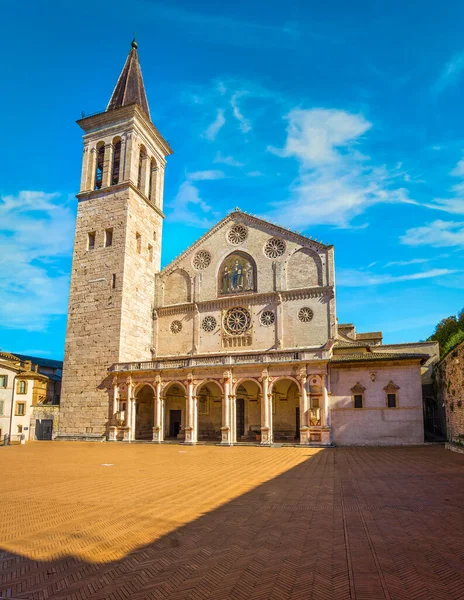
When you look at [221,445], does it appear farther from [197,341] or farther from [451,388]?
[451,388]

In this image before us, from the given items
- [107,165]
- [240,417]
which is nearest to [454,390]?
[240,417]

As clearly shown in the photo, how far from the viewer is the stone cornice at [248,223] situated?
3675 cm

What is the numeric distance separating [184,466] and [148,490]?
6562 millimetres

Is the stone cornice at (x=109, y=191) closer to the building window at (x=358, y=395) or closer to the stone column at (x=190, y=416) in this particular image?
the stone column at (x=190, y=416)

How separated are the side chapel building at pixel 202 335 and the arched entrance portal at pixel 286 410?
0.09 m

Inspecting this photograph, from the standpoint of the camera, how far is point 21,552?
7.27 m

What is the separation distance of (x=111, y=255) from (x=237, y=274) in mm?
10997

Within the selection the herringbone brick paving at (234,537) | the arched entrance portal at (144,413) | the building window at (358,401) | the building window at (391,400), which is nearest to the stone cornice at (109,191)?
the arched entrance portal at (144,413)

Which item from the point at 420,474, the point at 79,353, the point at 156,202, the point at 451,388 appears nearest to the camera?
the point at 420,474

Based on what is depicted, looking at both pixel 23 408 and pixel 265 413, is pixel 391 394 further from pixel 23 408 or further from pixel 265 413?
pixel 23 408

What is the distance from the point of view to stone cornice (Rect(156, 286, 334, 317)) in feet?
116

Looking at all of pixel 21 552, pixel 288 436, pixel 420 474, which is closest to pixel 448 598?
pixel 21 552

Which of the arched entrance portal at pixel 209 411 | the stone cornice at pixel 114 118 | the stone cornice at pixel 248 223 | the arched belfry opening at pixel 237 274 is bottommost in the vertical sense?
the arched entrance portal at pixel 209 411

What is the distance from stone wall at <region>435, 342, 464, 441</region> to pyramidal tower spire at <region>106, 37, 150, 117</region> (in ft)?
113
